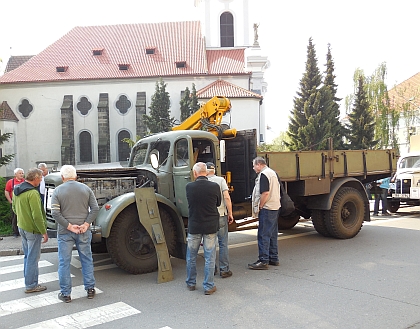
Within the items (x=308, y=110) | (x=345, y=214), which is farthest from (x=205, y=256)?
(x=308, y=110)

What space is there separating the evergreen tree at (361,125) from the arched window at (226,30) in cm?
1392

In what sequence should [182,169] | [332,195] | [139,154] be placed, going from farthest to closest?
[332,195], [139,154], [182,169]

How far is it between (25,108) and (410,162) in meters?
34.7

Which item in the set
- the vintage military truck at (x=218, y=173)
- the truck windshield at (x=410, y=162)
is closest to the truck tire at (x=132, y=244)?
the vintage military truck at (x=218, y=173)

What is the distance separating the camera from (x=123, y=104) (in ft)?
127

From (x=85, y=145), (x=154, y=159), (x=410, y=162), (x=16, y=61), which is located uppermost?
(x=16, y=61)

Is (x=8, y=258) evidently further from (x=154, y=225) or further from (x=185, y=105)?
(x=185, y=105)

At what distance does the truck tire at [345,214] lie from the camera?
9.05 metres

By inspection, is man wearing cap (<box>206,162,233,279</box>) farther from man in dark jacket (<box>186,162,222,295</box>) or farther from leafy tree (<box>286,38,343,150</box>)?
leafy tree (<box>286,38,343,150</box>)

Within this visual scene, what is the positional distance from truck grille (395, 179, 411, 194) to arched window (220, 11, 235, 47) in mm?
32700

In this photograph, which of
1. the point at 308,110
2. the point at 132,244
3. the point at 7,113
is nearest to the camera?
the point at 132,244

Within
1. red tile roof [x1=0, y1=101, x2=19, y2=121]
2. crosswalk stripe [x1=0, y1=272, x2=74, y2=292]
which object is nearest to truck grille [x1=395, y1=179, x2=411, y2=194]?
crosswalk stripe [x1=0, y1=272, x2=74, y2=292]

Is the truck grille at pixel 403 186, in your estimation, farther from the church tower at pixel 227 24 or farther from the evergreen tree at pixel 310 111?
the church tower at pixel 227 24

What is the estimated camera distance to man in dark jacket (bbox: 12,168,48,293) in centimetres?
571
